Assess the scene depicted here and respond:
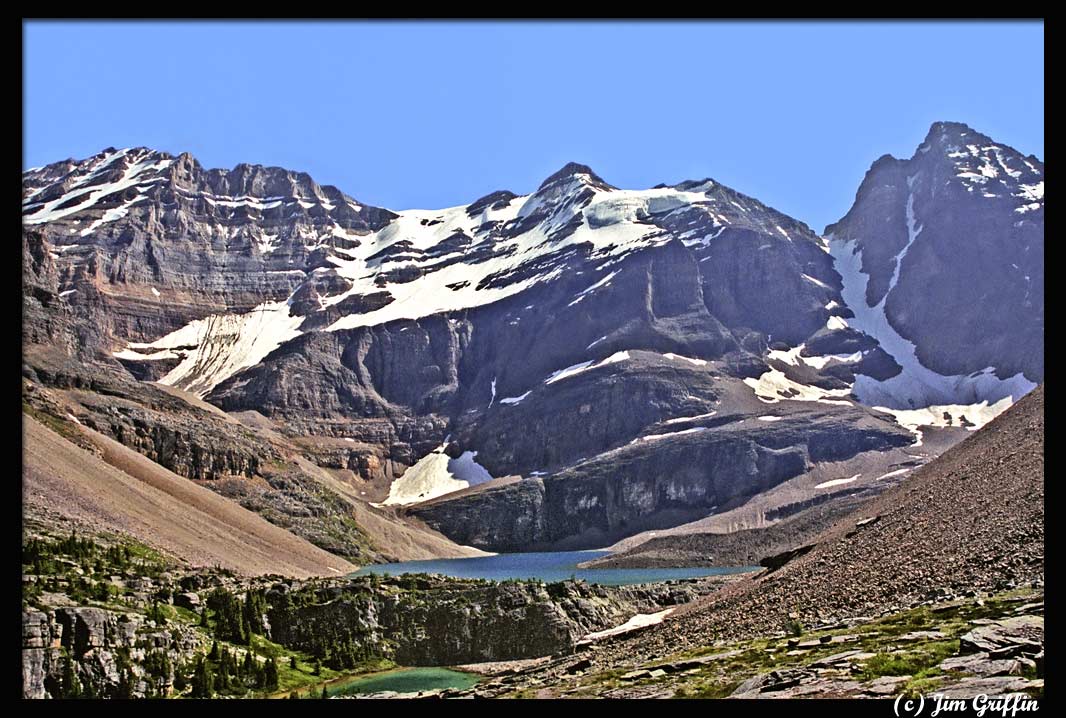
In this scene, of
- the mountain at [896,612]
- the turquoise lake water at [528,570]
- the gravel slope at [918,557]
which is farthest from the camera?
the turquoise lake water at [528,570]

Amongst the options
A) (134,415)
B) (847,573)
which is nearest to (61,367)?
(134,415)

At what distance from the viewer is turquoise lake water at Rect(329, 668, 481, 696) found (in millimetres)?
53531

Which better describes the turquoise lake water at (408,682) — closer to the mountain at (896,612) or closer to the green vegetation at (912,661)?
the mountain at (896,612)

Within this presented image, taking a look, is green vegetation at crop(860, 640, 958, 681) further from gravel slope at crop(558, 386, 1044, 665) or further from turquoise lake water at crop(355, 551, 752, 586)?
turquoise lake water at crop(355, 551, 752, 586)

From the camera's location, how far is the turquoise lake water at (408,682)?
53.5 metres

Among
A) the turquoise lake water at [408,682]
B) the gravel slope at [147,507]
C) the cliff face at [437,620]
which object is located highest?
the gravel slope at [147,507]

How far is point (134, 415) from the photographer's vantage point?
512 ft

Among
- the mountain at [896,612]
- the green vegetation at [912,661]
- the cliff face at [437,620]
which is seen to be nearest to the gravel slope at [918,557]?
the mountain at [896,612]

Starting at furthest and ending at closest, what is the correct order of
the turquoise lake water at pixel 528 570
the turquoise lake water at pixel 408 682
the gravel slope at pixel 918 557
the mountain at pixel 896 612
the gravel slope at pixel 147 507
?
the turquoise lake water at pixel 528 570, the gravel slope at pixel 147 507, the turquoise lake water at pixel 408 682, the gravel slope at pixel 918 557, the mountain at pixel 896 612

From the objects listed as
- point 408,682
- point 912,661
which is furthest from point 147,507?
point 912,661

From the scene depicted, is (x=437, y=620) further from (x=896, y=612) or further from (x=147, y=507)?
(x=147, y=507)

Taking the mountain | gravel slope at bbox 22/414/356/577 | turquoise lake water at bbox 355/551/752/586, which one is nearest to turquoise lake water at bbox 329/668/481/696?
the mountain
